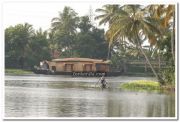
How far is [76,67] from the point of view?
35.1ft

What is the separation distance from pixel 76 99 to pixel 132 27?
2.32 meters

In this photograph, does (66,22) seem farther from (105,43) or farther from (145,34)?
(145,34)

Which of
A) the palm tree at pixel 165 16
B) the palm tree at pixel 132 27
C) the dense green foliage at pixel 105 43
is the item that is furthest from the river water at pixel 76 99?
the palm tree at pixel 165 16

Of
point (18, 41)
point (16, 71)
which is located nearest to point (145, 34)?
point (18, 41)

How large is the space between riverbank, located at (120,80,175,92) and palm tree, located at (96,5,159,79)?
19 centimetres

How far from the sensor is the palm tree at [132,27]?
10.9m

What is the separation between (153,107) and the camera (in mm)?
10047

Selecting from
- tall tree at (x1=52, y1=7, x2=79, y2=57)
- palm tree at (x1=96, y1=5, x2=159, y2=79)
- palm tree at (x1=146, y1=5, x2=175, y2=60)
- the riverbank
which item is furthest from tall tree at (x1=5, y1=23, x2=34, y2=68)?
palm tree at (x1=146, y1=5, x2=175, y2=60)

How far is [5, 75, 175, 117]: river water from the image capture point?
30.9 ft

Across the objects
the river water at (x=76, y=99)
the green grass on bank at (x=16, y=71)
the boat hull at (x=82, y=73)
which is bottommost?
the river water at (x=76, y=99)

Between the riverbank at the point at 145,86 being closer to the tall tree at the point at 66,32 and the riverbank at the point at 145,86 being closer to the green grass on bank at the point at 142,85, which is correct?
the green grass on bank at the point at 142,85

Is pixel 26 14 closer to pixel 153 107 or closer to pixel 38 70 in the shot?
pixel 38 70

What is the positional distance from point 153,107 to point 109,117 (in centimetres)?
119

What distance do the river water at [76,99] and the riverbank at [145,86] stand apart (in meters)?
0.08
